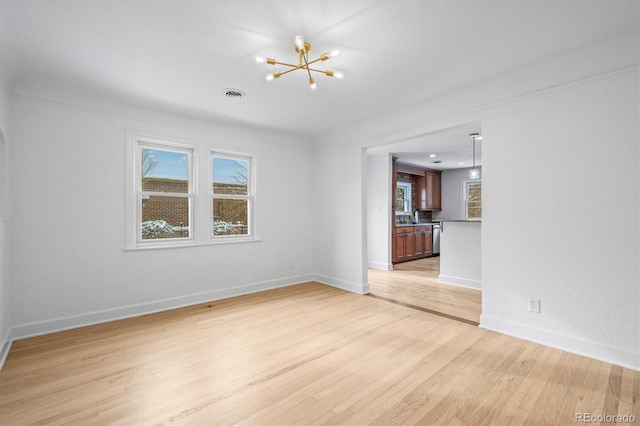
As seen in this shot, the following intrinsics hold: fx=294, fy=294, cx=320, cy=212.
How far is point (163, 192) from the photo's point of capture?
13.3ft

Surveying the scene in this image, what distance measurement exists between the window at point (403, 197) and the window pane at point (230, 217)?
499 cm

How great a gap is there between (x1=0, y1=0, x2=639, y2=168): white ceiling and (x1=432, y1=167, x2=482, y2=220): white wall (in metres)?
6.15

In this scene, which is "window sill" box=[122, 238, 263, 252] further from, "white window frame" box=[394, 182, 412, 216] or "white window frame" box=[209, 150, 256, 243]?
"white window frame" box=[394, 182, 412, 216]

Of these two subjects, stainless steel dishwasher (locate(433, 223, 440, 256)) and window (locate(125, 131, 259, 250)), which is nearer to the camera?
window (locate(125, 131, 259, 250))

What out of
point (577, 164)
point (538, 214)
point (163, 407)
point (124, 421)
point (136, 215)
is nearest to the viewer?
point (124, 421)

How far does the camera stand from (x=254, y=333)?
3.15 meters

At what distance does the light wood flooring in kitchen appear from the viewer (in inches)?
151

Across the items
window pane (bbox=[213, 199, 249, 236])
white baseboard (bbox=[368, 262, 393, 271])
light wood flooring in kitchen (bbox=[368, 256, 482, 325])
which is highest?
window pane (bbox=[213, 199, 249, 236])

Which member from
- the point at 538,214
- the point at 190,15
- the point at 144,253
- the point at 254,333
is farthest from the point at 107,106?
the point at 538,214

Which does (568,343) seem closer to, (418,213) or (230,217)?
(230,217)

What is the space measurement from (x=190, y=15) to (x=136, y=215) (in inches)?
104

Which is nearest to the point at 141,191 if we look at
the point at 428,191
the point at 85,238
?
the point at 85,238

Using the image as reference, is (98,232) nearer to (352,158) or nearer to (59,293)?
(59,293)

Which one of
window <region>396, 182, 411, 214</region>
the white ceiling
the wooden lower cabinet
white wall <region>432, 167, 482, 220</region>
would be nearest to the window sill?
the white ceiling
